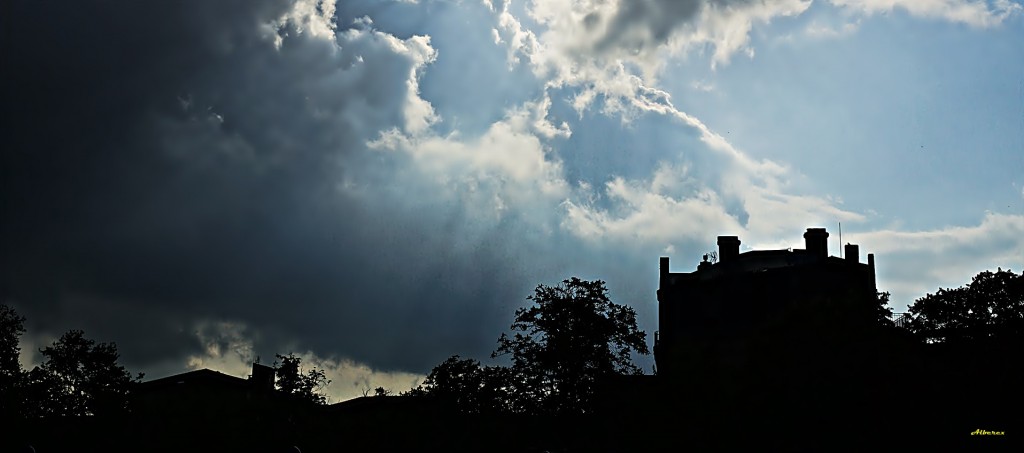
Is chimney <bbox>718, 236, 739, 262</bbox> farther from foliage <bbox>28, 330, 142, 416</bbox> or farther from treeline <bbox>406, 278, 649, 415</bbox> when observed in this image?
foliage <bbox>28, 330, 142, 416</bbox>

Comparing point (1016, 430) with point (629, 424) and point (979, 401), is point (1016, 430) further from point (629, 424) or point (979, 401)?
point (629, 424)

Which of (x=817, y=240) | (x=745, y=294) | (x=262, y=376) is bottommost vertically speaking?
(x=262, y=376)

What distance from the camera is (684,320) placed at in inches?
2788


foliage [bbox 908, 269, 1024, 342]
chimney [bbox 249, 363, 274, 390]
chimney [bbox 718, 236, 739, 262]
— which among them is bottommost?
chimney [bbox 249, 363, 274, 390]

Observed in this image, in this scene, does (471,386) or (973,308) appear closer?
(973,308)

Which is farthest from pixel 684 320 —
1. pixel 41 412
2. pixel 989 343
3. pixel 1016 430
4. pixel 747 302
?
pixel 41 412

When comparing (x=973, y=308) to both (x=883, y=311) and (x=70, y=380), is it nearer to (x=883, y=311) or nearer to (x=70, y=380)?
(x=883, y=311)

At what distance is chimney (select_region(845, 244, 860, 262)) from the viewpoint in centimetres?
6681

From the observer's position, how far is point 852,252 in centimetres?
6706

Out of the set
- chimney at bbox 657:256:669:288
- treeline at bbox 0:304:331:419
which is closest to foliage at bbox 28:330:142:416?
treeline at bbox 0:304:331:419

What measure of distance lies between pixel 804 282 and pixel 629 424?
48.9 ft

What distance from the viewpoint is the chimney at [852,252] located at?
6681 centimetres

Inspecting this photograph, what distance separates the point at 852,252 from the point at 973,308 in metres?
10.8

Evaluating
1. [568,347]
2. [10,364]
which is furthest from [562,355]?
[10,364]
